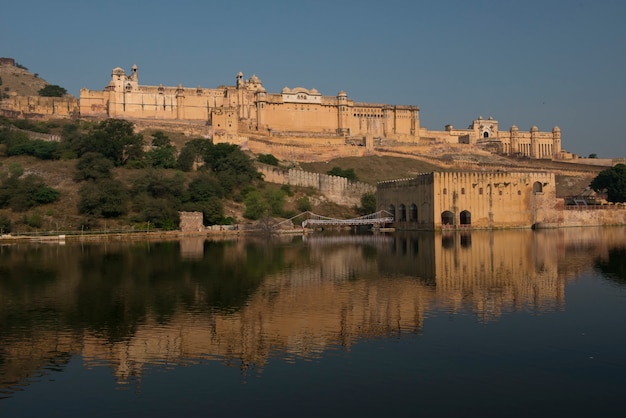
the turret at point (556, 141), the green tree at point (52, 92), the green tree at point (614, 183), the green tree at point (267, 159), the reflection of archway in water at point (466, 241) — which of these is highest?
the green tree at point (52, 92)

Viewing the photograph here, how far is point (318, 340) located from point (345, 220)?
36.5 metres

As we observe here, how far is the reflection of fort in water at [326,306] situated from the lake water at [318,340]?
5cm

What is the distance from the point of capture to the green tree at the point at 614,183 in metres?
56.2

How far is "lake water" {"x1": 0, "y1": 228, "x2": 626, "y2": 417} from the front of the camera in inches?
326

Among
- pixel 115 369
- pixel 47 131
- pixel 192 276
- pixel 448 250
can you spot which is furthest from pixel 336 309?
pixel 47 131

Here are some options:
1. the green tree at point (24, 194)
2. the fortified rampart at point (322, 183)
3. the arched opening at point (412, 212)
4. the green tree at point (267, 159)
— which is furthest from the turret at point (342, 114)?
the green tree at point (24, 194)

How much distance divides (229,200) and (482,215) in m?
17.8

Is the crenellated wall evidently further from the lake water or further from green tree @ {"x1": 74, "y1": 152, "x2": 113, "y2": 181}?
green tree @ {"x1": 74, "y1": 152, "x2": 113, "y2": 181}

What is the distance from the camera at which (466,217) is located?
41438mm

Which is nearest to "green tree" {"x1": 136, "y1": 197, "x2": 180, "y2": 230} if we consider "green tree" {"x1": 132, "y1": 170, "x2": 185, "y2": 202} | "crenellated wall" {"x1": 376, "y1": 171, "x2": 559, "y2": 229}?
"green tree" {"x1": 132, "y1": 170, "x2": 185, "y2": 202}

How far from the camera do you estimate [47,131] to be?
65.9 meters

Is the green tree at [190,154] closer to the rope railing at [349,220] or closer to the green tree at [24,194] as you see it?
the rope railing at [349,220]

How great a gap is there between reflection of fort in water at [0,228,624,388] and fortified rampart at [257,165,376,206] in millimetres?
28986

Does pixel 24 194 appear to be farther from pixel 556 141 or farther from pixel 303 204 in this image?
pixel 556 141
